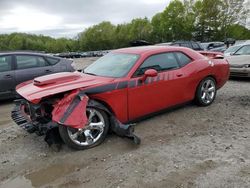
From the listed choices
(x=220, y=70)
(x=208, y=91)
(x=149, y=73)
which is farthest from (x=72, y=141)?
(x=220, y=70)

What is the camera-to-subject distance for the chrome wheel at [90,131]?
416 centimetres

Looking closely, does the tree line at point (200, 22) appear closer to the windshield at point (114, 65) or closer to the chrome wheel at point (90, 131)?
the windshield at point (114, 65)

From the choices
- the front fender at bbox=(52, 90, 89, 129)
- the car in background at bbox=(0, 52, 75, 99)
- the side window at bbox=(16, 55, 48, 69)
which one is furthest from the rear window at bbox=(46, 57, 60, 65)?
the front fender at bbox=(52, 90, 89, 129)

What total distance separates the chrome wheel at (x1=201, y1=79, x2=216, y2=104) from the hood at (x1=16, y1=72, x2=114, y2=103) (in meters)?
2.46

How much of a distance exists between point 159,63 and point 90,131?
1925 mm

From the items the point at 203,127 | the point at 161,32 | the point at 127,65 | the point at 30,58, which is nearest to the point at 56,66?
the point at 30,58

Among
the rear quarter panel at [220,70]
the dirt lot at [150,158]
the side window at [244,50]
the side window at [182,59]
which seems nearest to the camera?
the dirt lot at [150,158]

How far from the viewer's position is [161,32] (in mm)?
56781

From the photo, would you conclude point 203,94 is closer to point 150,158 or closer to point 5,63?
point 150,158

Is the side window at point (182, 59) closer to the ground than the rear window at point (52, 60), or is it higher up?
higher up

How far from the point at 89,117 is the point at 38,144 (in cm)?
105

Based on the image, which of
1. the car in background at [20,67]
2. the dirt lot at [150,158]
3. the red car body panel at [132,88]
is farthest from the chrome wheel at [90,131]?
the car in background at [20,67]

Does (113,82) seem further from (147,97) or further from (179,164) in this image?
(179,164)

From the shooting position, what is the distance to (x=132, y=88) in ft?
15.4
